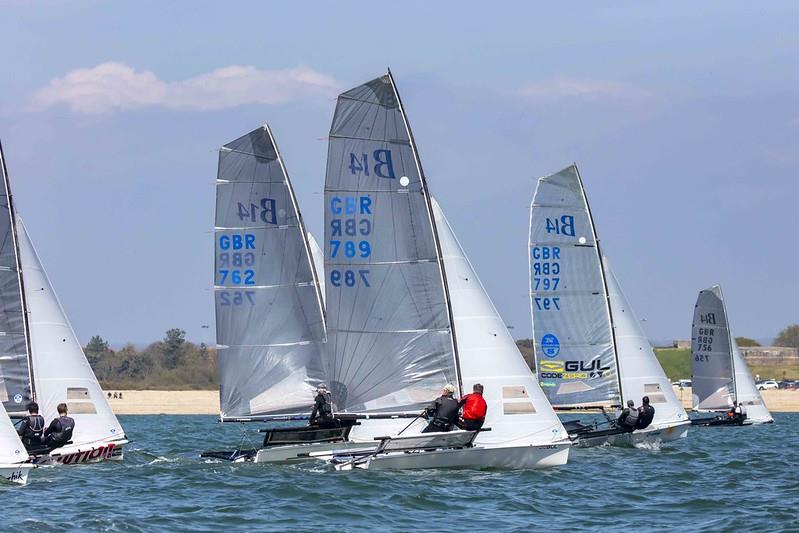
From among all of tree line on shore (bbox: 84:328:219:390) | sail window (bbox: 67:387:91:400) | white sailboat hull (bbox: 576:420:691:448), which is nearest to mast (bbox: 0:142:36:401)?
sail window (bbox: 67:387:91:400)

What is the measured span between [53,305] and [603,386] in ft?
46.2

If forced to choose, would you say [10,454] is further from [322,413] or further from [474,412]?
[474,412]

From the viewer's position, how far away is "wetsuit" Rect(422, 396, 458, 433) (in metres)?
25.4

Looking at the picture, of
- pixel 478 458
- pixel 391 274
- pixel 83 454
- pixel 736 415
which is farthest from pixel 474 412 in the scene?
pixel 736 415

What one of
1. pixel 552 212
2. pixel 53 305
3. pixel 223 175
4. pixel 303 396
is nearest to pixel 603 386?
pixel 552 212

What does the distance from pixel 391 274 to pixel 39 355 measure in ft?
23.6

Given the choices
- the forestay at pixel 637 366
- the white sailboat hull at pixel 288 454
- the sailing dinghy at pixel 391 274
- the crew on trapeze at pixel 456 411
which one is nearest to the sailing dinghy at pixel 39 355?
the white sailboat hull at pixel 288 454

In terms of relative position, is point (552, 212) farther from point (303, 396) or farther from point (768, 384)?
point (768, 384)

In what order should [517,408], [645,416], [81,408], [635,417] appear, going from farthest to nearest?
[645,416], [635,417], [81,408], [517,408]

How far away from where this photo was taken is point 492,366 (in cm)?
2628

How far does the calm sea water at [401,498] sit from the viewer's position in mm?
20500

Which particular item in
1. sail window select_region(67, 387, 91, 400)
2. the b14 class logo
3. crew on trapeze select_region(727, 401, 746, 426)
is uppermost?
the b14 class logo

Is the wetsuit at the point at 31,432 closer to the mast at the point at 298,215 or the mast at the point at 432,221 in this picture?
the mast at the point at 298,215

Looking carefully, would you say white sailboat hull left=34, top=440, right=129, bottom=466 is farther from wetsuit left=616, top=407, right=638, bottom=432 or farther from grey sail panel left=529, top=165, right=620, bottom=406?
grey sail panel left=529, top=165, right=620, bottom=406
